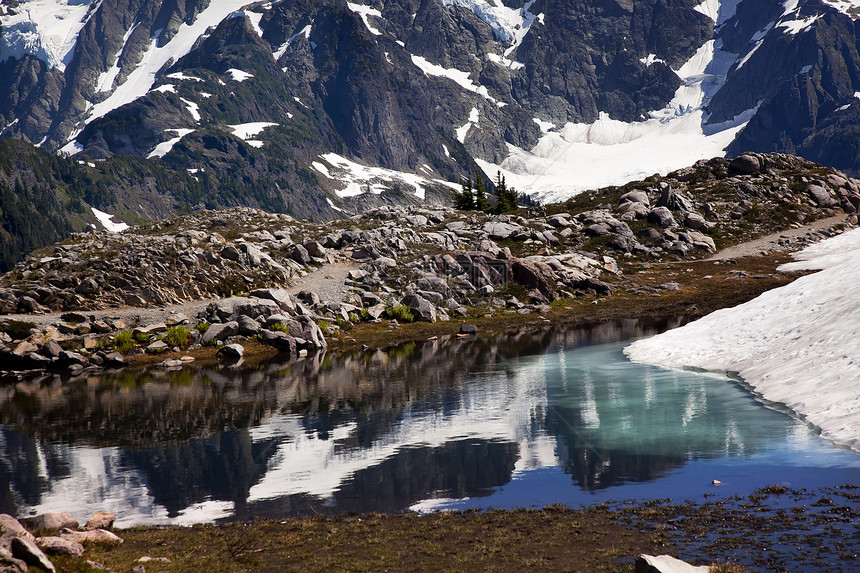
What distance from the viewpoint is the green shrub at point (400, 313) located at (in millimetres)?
79688

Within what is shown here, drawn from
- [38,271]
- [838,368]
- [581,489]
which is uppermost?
[38,271]

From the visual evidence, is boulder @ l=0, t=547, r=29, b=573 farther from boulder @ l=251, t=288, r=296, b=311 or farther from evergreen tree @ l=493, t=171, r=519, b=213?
evergreen tree @ l=493, t=171, r=519, b=213

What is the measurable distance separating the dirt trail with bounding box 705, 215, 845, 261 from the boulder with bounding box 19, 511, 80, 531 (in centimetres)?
10213

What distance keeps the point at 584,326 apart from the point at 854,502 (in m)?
53.6

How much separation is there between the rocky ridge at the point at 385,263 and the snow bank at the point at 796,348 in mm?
36929

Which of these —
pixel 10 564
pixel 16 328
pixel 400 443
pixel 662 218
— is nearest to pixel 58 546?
pixel 10 564

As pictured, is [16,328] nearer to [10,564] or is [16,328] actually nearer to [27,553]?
[27,553]

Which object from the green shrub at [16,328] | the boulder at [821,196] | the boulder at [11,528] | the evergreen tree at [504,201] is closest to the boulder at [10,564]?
the boulder at [11,528]

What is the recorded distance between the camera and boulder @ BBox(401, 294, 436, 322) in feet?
262

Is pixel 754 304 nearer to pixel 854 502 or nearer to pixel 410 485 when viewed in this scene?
pixel 854 502

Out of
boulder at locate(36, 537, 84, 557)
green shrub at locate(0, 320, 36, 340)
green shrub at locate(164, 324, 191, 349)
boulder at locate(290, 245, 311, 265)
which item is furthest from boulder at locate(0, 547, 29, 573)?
boulder at locate(290, 245, 311, 265)

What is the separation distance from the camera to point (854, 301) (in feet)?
111

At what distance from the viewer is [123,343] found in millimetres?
67625

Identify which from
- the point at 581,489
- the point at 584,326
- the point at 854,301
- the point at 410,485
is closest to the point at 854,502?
the point at 581,489
